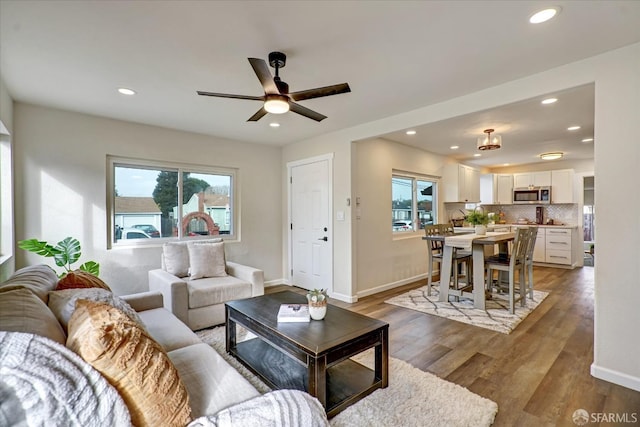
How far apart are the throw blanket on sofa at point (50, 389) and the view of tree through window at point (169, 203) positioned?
11.4 feet

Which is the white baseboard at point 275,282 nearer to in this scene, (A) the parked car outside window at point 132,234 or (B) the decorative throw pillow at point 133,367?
(A) the parked car outside window at point 132,234

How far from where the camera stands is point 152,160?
13.6 ft

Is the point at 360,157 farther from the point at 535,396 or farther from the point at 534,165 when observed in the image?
the point at 534,165

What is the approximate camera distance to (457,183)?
20.3ft

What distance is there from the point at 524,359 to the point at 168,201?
4.54 m

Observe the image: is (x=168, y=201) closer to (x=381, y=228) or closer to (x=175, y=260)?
(x=175, y=260)

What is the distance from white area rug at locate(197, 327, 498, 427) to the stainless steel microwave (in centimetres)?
658

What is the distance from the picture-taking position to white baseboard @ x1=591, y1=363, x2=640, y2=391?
2.18 metres

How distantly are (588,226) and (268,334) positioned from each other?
31.8ft

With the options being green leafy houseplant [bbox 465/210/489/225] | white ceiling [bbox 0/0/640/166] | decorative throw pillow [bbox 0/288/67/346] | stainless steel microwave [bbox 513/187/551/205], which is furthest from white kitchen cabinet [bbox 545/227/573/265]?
decorative throw pillow [bbox 0/288/67/346]

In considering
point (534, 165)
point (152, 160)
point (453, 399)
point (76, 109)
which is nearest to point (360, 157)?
point (152, 160)

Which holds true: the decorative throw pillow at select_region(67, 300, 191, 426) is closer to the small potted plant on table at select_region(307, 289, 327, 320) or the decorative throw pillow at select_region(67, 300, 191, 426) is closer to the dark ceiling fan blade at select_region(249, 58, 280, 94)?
the small potted plant on table at select_region(307, 289, 327, 320)

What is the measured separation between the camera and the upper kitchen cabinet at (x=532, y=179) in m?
7.05

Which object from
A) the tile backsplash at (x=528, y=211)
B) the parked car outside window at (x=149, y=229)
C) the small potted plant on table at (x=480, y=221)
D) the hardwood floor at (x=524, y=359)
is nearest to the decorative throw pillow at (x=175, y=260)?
the parked car outside window at (x=149, y=229)
